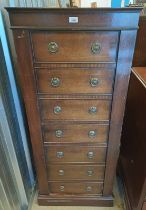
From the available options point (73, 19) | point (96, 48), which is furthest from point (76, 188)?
point (73, 19)

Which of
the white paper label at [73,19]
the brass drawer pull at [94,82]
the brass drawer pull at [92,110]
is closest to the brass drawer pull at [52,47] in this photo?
the white paper label at [73,19]

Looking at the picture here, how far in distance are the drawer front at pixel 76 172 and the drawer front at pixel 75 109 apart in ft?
1.28

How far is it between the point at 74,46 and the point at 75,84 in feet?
0.62

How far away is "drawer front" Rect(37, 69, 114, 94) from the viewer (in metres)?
0.94

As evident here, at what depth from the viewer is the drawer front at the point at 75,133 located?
1.11 m

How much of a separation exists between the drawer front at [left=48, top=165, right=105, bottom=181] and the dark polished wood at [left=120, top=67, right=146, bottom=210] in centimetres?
22

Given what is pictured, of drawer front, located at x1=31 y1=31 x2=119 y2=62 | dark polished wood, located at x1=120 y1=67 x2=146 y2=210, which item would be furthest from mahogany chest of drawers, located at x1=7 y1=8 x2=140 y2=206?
dark polished wood, located at x1=120 y1=67 x2=146 y2=210

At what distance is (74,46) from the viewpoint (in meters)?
0.88

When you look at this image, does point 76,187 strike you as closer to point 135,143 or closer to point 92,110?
point 135,143

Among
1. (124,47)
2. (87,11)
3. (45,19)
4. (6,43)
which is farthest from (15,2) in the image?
(124,47)

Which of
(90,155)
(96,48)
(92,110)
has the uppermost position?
(96,48)

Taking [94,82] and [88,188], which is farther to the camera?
[88,188]

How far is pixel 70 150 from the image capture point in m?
1.21

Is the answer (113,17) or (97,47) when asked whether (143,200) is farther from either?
(113,17)
